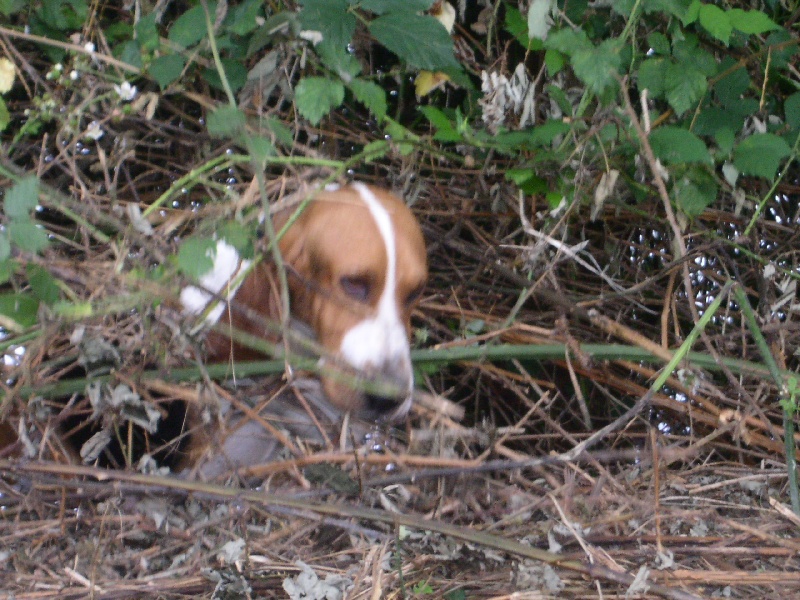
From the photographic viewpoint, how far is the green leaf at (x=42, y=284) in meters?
1.49

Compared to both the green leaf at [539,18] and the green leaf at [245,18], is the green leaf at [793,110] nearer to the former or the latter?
the green leaf at [539,18]

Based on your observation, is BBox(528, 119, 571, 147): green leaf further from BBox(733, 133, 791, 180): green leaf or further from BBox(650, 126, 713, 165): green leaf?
BBox(733, 133, 791, 180): green leaf

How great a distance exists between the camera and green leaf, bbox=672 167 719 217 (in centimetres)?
198

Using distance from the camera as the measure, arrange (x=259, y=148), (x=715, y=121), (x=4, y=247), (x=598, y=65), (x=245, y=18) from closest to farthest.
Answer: (x=4, y=247), (x=259, y=148), (x=598, y=65), (x=245, y=18), (x=715, y=121)

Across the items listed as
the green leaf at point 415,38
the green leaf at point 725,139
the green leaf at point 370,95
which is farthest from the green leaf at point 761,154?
the green leaf at point 370,95

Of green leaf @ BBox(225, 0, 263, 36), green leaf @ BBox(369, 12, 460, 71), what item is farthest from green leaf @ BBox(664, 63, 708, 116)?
green leaf @ BBox(225, 0, 263, 36)

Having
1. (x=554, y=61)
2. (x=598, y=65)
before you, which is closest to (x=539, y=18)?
(x=554, y=61)

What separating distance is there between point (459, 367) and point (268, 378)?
2.42 ft

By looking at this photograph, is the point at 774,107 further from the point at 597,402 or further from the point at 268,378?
the point at 268,378

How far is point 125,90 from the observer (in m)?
2.03

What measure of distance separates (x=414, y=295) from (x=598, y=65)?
0.63 meters

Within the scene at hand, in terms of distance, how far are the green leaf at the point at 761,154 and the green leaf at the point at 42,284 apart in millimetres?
1408

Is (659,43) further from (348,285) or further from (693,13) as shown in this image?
(348,285)

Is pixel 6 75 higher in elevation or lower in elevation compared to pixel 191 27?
lower
